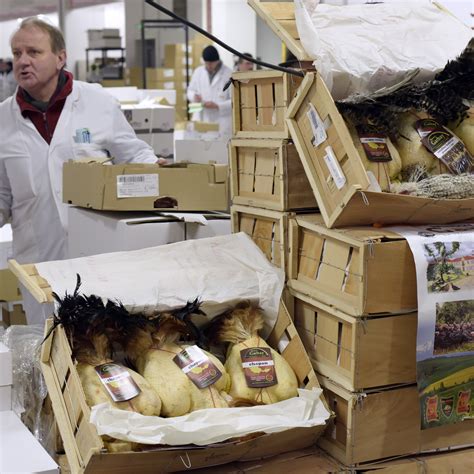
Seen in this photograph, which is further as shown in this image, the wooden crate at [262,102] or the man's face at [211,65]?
the man's face at [211,65]

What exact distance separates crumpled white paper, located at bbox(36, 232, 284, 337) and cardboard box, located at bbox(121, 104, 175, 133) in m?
3.01

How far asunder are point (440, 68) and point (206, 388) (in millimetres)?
1150

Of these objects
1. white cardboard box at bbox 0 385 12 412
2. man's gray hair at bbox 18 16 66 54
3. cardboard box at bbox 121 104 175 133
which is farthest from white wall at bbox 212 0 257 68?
white cardboard box at bbox 0 385 12 412

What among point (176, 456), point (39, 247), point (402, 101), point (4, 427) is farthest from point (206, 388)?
point (39, 247)

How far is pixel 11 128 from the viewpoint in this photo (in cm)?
371

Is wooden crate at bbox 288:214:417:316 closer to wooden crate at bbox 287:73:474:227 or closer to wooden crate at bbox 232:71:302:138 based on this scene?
wooden crate at bbox 287:73:474:227

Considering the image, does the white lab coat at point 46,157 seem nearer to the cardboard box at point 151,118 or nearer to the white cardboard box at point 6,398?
the cardboard box at point 151,118

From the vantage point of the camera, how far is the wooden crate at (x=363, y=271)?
207cm

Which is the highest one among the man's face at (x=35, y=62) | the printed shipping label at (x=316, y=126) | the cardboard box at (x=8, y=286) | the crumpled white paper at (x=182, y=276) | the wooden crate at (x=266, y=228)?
the man's face at (x=35, y=62)

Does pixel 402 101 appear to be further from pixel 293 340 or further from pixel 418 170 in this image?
pixel 293 340

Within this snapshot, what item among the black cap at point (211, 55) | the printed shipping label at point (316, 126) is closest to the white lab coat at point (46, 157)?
the printed shipping label at point (316, 126)

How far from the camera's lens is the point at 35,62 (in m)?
3.69

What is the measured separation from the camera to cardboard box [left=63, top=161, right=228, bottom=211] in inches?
119

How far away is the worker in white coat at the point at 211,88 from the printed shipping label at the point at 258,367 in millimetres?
7646
